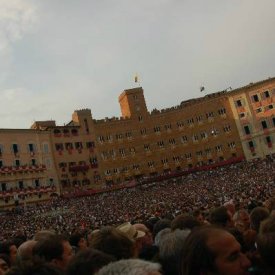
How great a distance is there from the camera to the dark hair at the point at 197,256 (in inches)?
144

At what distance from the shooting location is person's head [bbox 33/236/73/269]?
5723 mm

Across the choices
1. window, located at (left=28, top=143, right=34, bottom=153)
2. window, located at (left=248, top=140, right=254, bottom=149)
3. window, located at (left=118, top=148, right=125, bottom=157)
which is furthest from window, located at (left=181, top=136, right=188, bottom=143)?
window, located at (left=28, top=143, right=34, bottom=153)

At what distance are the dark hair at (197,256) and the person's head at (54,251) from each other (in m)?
2.41

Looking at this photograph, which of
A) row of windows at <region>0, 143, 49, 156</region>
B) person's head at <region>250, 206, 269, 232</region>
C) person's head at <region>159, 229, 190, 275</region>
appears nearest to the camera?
person's head at <region>159, 229, 190, 275</region>

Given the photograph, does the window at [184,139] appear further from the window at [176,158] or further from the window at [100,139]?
the window at [100,139]

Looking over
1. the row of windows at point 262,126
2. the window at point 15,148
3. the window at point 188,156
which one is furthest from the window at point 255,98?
the window at point 15,148

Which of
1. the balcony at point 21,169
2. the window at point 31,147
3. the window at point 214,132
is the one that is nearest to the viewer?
the balcony at point 21,169

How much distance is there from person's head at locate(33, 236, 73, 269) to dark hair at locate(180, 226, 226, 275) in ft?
7.91

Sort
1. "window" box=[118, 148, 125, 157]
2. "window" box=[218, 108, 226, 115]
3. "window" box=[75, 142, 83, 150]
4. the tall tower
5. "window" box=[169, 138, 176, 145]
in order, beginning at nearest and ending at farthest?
"window" box=[75, 142, 83, 150], "window" box=[118, 148, 125, 157], "window" box=[218, 108, 226, 115], "window" box=[169, 138, 176, 145], the tall tower

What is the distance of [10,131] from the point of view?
65500 mm

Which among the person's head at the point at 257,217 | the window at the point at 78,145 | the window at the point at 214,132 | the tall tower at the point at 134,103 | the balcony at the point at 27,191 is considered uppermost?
the tall tower at the point at 134,103

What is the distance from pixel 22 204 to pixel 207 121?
33931 millimetres

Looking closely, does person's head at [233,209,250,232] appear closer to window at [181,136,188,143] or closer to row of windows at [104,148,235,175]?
row of windows at [104,148,235,175]

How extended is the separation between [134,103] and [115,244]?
248 feet
